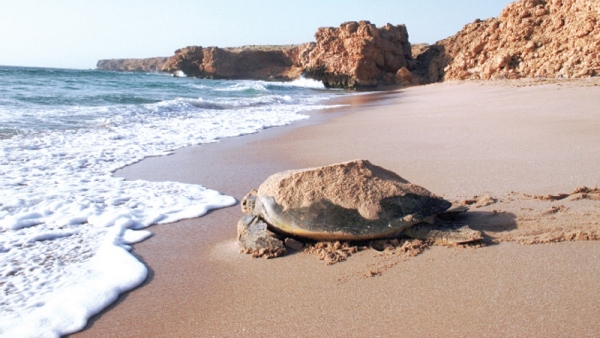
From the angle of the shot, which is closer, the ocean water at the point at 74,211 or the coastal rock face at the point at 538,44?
the ocean water at the point at 74,211

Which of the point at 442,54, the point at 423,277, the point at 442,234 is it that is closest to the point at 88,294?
the point at 423,277

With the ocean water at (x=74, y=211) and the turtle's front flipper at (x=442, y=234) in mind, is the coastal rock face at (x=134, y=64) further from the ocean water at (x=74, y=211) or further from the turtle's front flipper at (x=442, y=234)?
the turtle's front flipper at (x=442, y=234)

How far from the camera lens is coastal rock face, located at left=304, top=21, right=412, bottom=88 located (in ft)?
99.5

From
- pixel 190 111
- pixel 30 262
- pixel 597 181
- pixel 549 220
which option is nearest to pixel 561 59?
pixel 190 111

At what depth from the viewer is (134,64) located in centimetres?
9569

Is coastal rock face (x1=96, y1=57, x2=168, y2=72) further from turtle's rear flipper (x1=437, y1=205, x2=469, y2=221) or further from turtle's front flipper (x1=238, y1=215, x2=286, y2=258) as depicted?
turtle's rear flipper (x1=437, y1=205, x2=469, y2=221)

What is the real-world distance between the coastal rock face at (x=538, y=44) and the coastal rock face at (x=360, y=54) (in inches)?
244

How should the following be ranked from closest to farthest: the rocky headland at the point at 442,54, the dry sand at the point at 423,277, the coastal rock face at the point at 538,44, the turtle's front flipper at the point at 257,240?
the dry sand at the point at 423,277 < the turtle's front flipper at the point at 257,240 < the coastal rock face at the point at 538,44 < the rocky headland at the point at 442,54

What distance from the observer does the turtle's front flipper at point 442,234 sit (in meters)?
2.79

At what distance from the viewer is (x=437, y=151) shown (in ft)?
18.6

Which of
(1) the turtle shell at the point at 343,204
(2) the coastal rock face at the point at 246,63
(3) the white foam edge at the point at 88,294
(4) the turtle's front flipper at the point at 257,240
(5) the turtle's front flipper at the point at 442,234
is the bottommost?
(3) the white foam edge at the point at 88,294

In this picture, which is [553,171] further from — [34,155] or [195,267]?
[34,155]

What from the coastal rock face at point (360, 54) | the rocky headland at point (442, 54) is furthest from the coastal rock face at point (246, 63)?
the coastal rock face at point (360, 54)

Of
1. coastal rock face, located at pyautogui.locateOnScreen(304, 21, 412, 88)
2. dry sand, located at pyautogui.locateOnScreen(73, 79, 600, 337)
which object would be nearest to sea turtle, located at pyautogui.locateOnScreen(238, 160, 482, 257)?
dry sand, located at pyautogui.locateOnScreen(73, 79, 600, 337)
